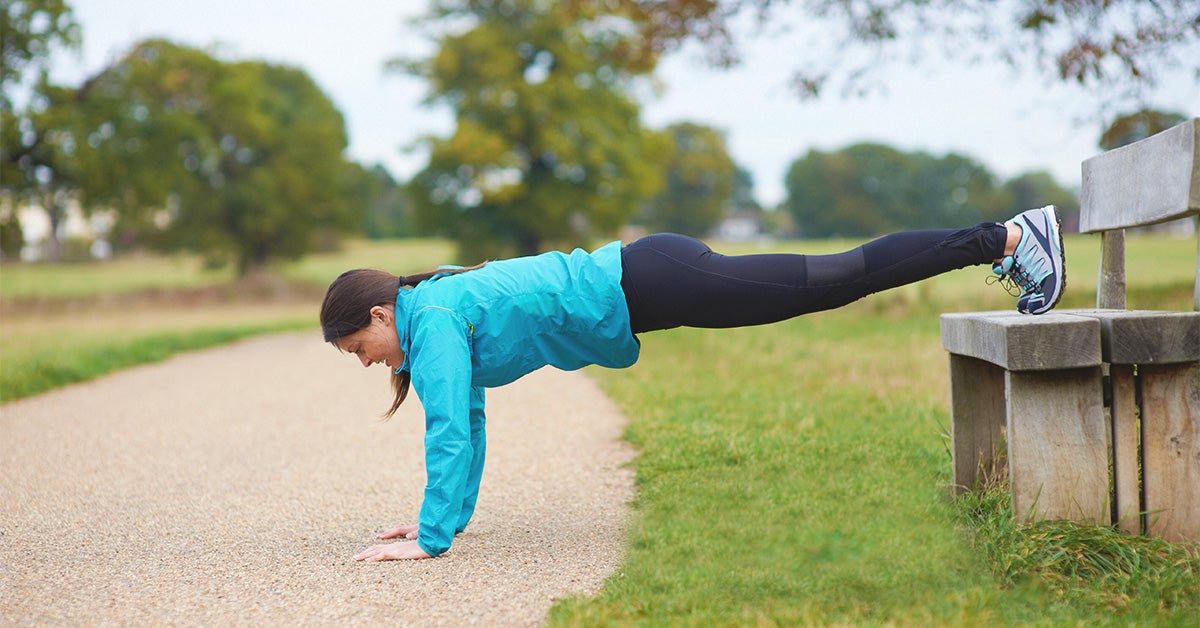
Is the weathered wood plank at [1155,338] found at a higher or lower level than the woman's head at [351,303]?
lower

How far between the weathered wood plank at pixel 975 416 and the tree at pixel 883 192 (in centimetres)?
→ 916

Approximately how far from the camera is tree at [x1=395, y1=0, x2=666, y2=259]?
1399 inches

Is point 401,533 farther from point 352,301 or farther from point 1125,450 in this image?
point 1125,450

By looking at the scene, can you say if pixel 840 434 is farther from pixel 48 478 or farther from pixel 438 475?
pixel 48 478

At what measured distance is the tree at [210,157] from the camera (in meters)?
28.6

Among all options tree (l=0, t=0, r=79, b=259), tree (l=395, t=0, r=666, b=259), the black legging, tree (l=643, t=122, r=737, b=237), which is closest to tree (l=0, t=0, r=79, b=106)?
tree (l=0, t=0, r=79, b=259)

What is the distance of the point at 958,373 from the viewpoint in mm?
4016

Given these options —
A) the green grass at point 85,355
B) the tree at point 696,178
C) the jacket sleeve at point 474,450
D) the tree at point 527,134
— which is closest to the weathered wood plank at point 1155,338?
the jacket sleeve at point 474,450

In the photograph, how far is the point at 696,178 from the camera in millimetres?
61844

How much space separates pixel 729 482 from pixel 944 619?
201 cm

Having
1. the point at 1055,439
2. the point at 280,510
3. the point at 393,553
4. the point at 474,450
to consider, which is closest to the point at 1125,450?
the point at 1055,439

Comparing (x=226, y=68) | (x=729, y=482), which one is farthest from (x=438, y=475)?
(x=226, y=68)

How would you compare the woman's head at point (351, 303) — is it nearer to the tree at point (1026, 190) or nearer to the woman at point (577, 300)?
the woman at point (577, 300)

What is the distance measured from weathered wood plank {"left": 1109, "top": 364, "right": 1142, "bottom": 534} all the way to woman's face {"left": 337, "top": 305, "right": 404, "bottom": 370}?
2.64m
